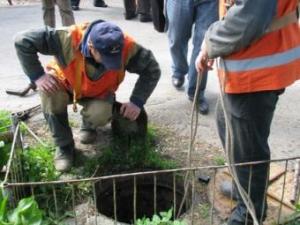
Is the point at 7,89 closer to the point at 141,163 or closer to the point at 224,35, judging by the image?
the point at 141,163

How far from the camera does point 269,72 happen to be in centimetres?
226

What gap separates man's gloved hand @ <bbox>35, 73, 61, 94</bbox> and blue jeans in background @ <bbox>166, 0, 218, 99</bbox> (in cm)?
121

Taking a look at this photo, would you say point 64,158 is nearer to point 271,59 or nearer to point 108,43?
point 108,43

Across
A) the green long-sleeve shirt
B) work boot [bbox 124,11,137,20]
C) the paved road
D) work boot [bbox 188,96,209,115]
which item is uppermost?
the green long-sleeve shirt

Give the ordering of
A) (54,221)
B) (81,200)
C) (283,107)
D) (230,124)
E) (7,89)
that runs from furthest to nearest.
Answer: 1. (7,89)
2. (283,107)
3. (81,200)
4. (54,221)
5. (230,124)

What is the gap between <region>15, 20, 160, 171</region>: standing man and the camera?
308 centimetres

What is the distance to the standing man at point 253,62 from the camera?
2092 mm

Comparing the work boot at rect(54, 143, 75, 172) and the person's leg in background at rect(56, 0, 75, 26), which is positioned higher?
the person's leg in background at rect(56, 0, 75, 26)

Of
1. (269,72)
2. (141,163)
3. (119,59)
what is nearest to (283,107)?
(141,163)

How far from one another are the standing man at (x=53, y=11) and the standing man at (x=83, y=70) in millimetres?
1933

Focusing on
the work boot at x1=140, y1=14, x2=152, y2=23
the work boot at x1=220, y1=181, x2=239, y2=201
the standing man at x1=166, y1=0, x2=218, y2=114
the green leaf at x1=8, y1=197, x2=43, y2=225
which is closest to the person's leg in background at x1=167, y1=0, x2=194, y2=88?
the standing man at x1=166, y1=0, x2=218, y2=114

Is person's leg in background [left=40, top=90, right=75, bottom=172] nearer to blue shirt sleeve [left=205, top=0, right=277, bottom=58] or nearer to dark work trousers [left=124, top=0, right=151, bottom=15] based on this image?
blue shirt sleeve [left=205, top=0, right=277, bottom=58]

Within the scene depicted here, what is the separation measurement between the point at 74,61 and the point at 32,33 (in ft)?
1.04

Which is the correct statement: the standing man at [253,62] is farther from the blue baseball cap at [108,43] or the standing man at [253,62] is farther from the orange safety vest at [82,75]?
the orange safety vest at [82,75]
